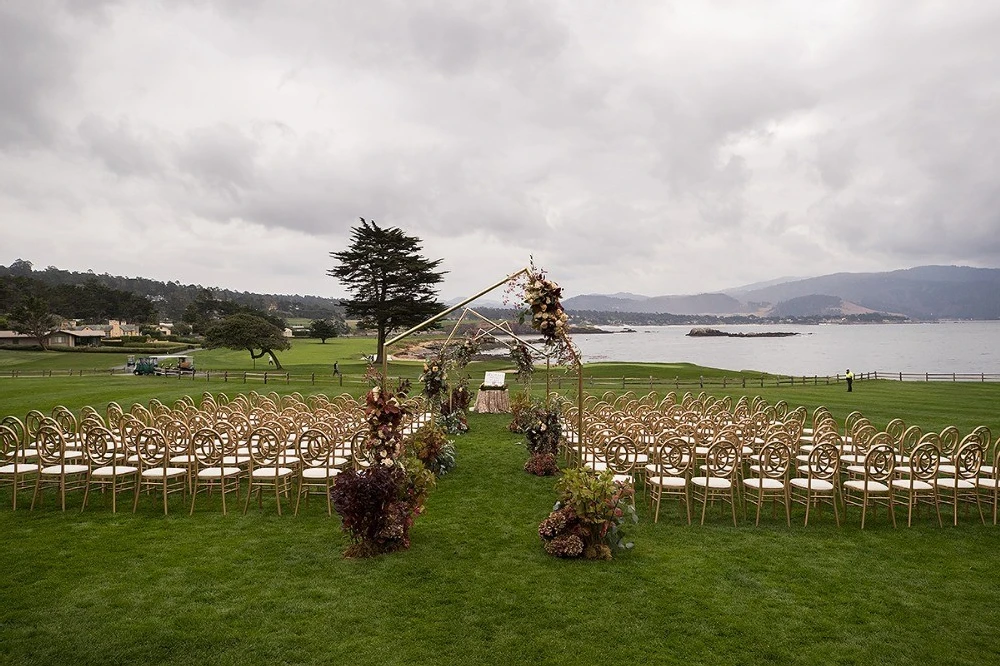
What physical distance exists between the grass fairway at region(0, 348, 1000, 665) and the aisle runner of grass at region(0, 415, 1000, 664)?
23 millimetres

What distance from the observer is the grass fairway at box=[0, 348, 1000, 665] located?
16.0 ft

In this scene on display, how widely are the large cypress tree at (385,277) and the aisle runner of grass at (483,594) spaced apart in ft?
136

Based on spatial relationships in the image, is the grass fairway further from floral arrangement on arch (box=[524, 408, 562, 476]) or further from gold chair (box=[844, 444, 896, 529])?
floral arrangement on arch (box=[524, 408, 562, 476])

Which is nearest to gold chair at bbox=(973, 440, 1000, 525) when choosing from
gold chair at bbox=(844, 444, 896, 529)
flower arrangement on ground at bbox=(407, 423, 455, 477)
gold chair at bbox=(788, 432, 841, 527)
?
gold chair at bbox=(844, 444, 896, 529)

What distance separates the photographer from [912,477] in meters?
8.16

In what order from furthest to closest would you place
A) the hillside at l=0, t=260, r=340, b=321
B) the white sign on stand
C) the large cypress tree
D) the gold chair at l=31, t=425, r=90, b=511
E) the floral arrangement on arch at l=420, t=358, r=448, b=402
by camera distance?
the hillside at l=0, t=260, r=340, b=321 < the large cypress tree < the white sign on stand < the floral arrangement on arch at l=420, t=358, r=448, b=402 < the gold chair at l=31, t=425, r=90, b=511

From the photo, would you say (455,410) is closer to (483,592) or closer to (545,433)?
(545,433)

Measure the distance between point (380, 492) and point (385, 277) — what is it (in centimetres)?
4418

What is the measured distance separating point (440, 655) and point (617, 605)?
1.82 meters

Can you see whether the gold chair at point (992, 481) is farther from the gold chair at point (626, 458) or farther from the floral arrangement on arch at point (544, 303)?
the floral arrangement on arch at point (544, 303)

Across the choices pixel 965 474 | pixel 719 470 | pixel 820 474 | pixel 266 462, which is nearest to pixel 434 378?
pixel 266 462

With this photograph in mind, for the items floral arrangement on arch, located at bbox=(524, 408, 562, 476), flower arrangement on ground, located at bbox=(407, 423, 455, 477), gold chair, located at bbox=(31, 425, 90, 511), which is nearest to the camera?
gold chair, located at bbox=(31, 425, 90, 511)

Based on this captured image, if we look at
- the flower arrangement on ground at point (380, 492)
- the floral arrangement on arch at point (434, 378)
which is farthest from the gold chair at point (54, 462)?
the floral arrangement on arch at point (434, 378)

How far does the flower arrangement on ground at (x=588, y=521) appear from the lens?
22.9ft
